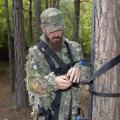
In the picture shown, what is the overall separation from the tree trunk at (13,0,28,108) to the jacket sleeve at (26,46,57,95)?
10.6 metres

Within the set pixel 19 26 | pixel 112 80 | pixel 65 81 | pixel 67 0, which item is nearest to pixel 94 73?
pixel 112 80

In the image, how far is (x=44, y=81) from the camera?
11.3ft

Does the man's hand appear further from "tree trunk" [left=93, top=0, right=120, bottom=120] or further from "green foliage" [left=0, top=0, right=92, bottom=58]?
"green foliage" [left=0, top=0, right=92, bottom=58]

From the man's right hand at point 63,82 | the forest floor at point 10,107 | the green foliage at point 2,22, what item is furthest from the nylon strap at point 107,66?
the green foliage at point 2,22

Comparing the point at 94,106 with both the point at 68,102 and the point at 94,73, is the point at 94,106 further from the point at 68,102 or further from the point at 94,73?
the point at 68,102

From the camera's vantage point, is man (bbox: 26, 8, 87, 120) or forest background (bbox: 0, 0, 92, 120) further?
forest background (bbox: 0, 0, 92, 120)

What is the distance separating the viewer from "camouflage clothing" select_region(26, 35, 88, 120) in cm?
339

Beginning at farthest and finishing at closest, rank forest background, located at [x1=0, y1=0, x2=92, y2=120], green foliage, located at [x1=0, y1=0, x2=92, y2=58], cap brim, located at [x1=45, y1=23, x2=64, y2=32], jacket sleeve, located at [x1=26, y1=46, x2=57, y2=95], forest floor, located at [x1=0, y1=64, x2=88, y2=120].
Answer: green foliage, located at [x1=0, y1=0, x2=92, y2=58], forest background, located at [x1=0, y1=0, x2=92, y2=120], forest floor, located at [x1=0, y1=64, x2=88, y2=120], cap brim, located at [x1=45, y1=23, x2=64, y2=32], jacket sleeve, located at [x1=26, y1=46, x2=57, y2=95]

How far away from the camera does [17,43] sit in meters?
14.9

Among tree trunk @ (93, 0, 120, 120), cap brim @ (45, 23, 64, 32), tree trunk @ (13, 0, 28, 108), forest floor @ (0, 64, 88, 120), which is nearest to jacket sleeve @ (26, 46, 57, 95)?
cap brim @ (45, 23, 64, 32)

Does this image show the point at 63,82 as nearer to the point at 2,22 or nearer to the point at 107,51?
the point at 107,51

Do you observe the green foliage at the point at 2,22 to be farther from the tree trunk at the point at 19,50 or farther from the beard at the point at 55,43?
the beard at the point at 55,43

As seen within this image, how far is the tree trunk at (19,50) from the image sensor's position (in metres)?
14.2

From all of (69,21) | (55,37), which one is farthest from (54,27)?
(69,21)
